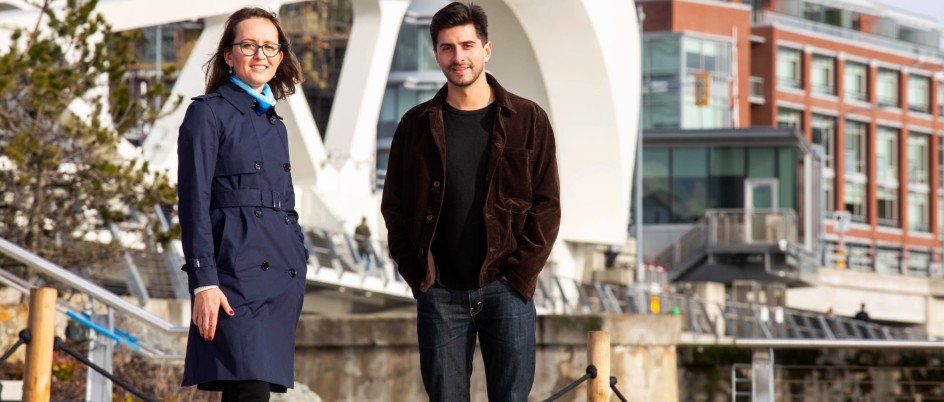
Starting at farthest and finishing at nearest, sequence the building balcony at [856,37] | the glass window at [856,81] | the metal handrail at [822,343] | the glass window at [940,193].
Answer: the glass window at [940,193]
the glass window at [856,81]
the building balcony at [856,37]
the metal handrail at [822,343]

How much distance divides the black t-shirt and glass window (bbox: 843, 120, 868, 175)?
279ft

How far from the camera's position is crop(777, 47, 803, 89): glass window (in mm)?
86125

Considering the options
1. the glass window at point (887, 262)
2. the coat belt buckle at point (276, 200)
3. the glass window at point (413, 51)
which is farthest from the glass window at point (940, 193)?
the coat belt buckle at point (276, 200)

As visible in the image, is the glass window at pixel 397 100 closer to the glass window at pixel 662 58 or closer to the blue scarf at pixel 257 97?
the glass window at pixel 662 58

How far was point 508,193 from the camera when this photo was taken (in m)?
5.88

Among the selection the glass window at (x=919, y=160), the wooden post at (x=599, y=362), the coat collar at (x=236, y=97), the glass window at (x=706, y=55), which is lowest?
the wooden post at (x=599, y=362)

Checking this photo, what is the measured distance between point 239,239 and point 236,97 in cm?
52

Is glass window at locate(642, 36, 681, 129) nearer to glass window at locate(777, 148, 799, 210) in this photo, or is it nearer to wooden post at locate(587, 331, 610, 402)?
glass window at locate(777, 148, 799, 210)

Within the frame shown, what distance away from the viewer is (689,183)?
62.5m

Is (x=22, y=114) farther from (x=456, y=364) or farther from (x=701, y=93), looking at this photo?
(x=701, y=93)

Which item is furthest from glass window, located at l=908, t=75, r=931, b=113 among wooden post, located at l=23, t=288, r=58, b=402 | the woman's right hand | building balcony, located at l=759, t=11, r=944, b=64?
the woman's right hand

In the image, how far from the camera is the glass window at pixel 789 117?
8607 centimetres

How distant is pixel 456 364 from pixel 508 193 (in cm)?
62

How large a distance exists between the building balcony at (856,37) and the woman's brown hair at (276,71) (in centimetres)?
8112
